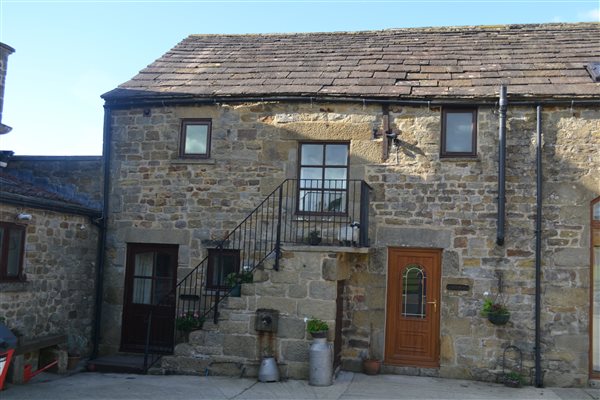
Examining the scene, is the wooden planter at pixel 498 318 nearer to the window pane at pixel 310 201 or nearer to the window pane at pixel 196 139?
the window pane at pixel 310 201

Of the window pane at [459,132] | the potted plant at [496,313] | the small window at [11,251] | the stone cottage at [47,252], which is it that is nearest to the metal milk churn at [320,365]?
the potted plant at [496,313]

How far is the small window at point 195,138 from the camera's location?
10977 mm

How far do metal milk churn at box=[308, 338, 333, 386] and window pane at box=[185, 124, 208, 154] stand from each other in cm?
427

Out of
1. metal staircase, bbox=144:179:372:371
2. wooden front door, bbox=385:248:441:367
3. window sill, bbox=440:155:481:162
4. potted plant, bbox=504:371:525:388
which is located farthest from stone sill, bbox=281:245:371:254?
potted plant, bbox=504:371:525:388

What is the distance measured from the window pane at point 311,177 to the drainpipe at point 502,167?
298cm

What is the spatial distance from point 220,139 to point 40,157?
3783 millimetres

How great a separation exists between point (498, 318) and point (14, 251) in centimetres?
757

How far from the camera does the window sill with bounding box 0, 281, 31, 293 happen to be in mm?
8783

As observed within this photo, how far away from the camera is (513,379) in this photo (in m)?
9.19

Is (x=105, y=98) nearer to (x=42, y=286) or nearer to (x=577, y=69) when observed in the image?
(x=42, y=286)

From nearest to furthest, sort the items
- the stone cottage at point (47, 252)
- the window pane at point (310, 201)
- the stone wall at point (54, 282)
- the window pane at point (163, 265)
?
1. the stone cottage at point (47, 252)
2. the stone wall at point (54, 282)
3. the window pane at point (310, 201)
4. the window pane at point (163, 265)

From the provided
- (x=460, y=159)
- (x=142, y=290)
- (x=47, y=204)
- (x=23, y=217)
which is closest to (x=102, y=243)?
(x=142, y=290)

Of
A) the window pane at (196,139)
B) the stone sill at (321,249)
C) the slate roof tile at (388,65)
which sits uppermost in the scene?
the slate roof tile at (388,65)

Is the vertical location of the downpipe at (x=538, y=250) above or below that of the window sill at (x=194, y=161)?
below
